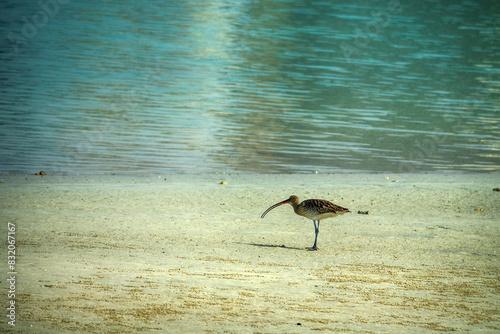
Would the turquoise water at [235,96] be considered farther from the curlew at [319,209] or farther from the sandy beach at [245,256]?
the curlew at [319,209]

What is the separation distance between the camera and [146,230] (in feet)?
35.3

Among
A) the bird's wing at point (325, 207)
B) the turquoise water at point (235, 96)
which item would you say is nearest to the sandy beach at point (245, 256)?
the bird's wing at point (325, 207)

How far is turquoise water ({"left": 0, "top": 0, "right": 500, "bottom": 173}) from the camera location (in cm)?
1773

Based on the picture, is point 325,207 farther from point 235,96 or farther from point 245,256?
point 235,96

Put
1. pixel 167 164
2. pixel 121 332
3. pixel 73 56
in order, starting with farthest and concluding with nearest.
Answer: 1. pixel 73 56
2. pixel 167 164
3. pixel 121 332

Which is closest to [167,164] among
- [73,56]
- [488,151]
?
[488,151]

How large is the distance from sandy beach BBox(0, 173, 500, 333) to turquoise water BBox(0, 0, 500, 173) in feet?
8.68

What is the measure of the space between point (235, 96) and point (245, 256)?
57.6 ft

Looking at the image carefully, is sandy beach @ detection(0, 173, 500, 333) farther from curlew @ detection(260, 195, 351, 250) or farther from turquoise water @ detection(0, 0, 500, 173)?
turquoise water @ detection(0, 0, 500, 173)

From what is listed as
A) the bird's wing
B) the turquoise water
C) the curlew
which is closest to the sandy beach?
the curlew

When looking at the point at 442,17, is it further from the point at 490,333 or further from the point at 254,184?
the point at 490,333

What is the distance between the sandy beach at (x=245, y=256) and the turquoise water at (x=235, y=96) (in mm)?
2644

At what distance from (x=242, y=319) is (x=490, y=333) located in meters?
2.43

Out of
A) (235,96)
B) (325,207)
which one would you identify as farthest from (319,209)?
(235,96)
